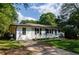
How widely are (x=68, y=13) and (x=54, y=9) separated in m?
0.23

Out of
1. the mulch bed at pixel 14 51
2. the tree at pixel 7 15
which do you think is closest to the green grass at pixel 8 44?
the mulch bed at pixel 14 51

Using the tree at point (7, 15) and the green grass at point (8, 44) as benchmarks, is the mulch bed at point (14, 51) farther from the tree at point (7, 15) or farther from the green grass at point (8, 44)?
the tree at point (7, 15)

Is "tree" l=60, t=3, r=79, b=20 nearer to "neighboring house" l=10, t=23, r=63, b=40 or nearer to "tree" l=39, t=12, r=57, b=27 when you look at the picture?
"tree" l=39, t=12, r=57, b=27

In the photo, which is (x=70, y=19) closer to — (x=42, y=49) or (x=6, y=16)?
(x=42, y=49)

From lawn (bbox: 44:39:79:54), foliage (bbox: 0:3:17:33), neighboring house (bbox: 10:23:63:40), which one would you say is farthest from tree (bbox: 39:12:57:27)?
foliage (bbox: 0:3:17:33)

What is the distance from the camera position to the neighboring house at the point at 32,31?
19.1 feet

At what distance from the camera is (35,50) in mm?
5812

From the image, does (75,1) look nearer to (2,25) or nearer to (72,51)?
(72,51)

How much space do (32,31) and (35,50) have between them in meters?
0.30

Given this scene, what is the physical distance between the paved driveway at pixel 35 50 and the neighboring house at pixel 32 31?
3.8 inches

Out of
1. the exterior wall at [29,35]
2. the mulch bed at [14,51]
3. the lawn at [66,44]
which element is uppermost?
the exterior wall at [29,35]

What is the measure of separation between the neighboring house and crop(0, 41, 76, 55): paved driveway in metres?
0.10

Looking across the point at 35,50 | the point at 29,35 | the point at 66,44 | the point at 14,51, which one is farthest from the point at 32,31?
the point at 66,44

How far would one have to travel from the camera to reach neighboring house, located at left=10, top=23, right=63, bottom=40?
5.82 meters
